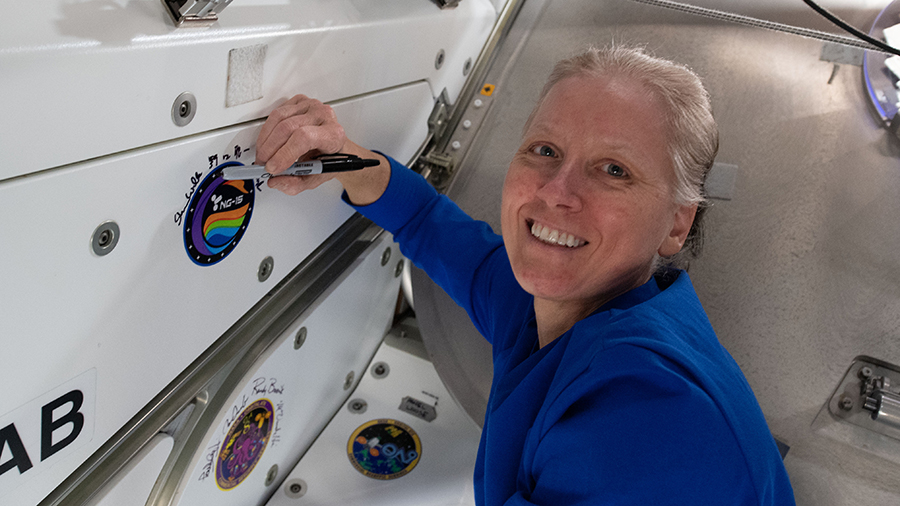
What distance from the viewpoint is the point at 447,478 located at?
1.61 meters

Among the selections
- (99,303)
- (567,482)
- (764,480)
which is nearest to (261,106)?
(99,303)

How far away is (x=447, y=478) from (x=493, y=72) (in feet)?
3.71

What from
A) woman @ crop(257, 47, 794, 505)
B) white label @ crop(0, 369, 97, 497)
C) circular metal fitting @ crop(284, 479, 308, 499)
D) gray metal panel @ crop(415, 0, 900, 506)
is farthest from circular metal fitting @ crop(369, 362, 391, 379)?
white label @ crop(0, 369, 97, 497)

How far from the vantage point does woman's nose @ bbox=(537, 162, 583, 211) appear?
988 millimetres

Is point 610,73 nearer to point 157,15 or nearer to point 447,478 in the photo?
point 157,15

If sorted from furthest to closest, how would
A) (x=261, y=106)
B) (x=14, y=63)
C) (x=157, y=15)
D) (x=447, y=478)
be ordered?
(x=447, y=478), (x=261, y=106), (x=157, y=15), (x=14, y=63)

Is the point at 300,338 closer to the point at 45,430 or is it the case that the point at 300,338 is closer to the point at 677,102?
the point at 45,430

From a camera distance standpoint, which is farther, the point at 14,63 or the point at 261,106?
the point at 261,106

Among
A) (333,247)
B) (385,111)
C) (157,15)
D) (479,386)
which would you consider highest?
(157,15)

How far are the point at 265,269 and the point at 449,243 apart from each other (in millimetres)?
460

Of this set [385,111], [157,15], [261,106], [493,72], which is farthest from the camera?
[493,72]

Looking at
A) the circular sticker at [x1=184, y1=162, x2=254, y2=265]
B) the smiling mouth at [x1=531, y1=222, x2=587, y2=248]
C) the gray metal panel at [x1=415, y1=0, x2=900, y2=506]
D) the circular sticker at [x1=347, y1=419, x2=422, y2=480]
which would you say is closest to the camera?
the circular sticker at [x1=184, y1=162, x2=254, y2=265]

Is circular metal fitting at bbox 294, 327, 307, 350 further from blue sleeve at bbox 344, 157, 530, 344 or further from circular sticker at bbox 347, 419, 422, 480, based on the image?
circular sticker at bbox 347, 419, 422, 480

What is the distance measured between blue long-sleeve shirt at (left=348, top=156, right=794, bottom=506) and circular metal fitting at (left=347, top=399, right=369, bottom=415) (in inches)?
27.0
